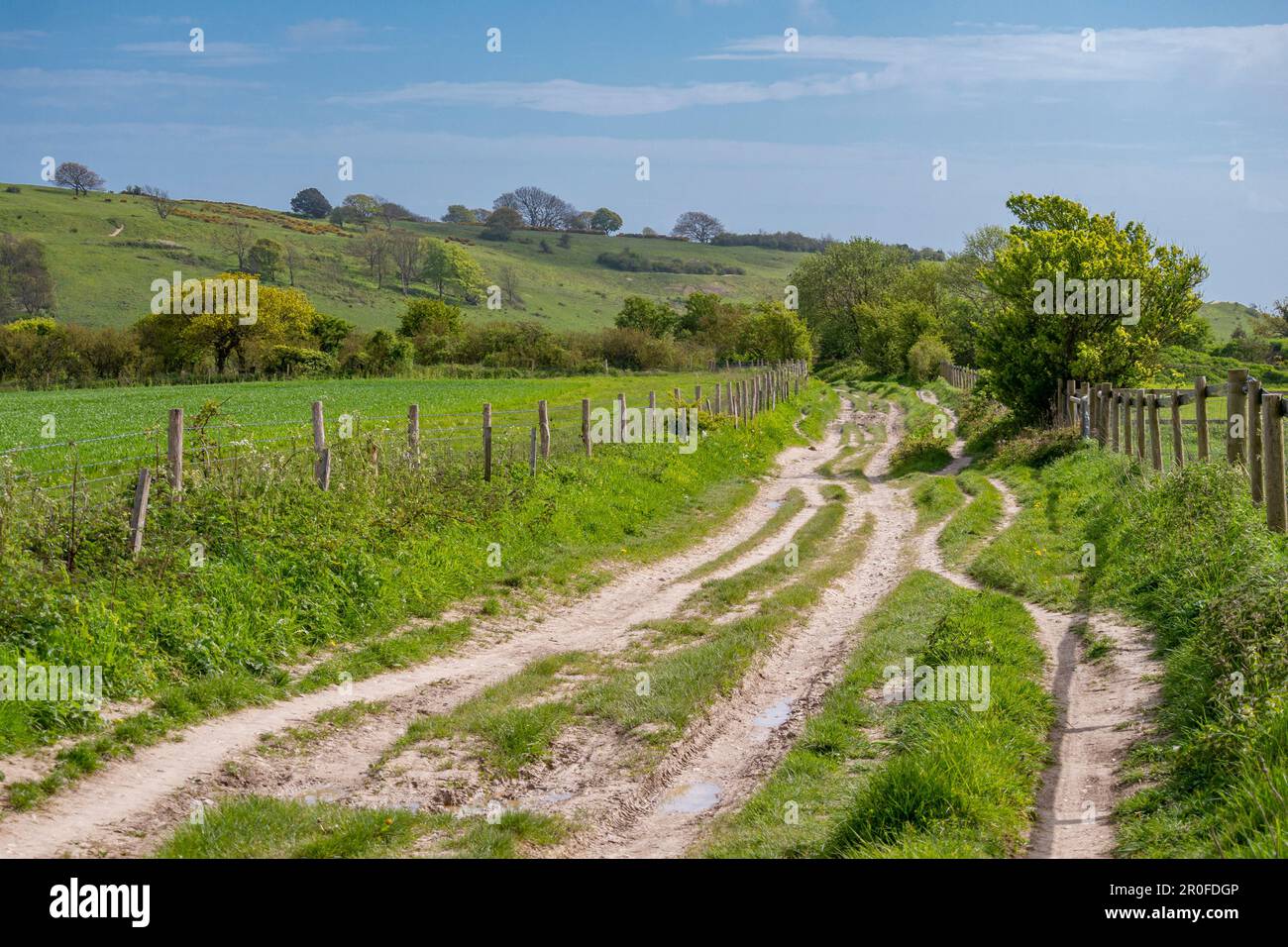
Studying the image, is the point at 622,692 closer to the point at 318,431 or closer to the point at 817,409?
the point at 318,431

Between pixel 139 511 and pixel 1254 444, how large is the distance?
44.7ft

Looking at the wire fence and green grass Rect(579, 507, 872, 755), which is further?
the wire fence

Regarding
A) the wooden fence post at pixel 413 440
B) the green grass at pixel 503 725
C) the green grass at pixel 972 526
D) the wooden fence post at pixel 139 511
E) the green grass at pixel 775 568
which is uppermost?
the wooden fence post at pixel 413 440

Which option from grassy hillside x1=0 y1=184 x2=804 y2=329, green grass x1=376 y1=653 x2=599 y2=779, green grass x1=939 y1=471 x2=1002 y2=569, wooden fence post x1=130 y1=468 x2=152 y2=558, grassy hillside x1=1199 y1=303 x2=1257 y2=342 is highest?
grassy hillside x1=0 y1=184 x2=804 y2=329

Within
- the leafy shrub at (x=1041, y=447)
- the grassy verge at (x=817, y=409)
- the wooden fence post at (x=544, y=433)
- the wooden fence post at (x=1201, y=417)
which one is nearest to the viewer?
the wooden fence post at (x=1201, y=417)

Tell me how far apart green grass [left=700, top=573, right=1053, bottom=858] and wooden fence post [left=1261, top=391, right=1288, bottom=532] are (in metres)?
3.36

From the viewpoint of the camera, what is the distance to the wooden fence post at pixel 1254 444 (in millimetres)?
12930

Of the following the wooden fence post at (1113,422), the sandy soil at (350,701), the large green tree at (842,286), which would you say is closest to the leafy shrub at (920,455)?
the wooden fence post at (1113,422)

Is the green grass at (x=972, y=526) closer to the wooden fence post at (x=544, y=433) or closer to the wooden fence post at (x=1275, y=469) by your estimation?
the wooden fence post at (x=1275, y=469)

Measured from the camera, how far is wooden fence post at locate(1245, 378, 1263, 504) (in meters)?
12.9

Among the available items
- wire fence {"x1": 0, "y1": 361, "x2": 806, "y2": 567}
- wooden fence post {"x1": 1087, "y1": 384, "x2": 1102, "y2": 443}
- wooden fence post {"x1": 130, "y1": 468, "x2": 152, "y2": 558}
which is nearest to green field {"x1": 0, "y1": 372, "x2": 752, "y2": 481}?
wire fence {"x1": 0, "y1": 361, "x2": 806, "y2": 567}

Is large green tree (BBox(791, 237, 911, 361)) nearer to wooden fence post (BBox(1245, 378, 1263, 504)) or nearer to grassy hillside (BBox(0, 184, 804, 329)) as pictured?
grassy hillside (BBox(0, 184, 804, 329))

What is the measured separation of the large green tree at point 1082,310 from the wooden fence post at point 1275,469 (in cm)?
1673

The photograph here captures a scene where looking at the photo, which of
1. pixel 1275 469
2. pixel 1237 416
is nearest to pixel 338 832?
pixel 1275 469
